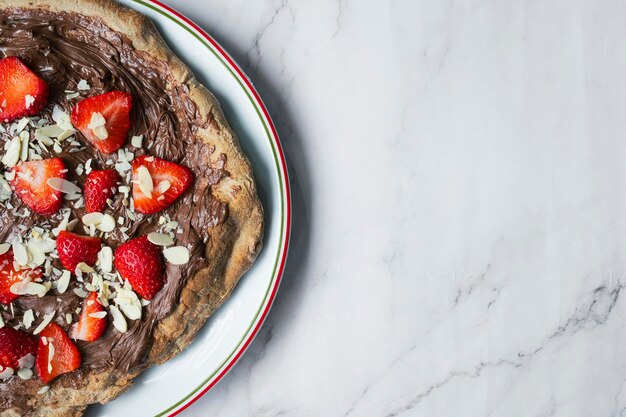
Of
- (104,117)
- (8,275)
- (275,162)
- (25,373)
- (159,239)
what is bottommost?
(25,373)

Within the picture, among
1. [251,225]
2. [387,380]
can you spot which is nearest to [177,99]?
[251,225]

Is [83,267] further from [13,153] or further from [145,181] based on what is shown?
[13,153]

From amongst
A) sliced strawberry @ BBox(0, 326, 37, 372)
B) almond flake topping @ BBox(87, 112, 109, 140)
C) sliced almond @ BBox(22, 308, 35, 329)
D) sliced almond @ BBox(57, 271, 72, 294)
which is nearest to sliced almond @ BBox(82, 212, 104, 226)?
sliced almond @ BBox(57, 271, 72, 294)

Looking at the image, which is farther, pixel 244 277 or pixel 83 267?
pixel 244 277

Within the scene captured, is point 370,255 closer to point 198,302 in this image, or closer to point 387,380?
point 387,380

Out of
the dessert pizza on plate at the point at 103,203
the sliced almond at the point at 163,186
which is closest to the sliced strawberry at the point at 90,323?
the dessert pizza on plate at the point at 103,203

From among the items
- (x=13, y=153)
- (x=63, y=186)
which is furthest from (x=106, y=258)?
(x=13, y=153)
